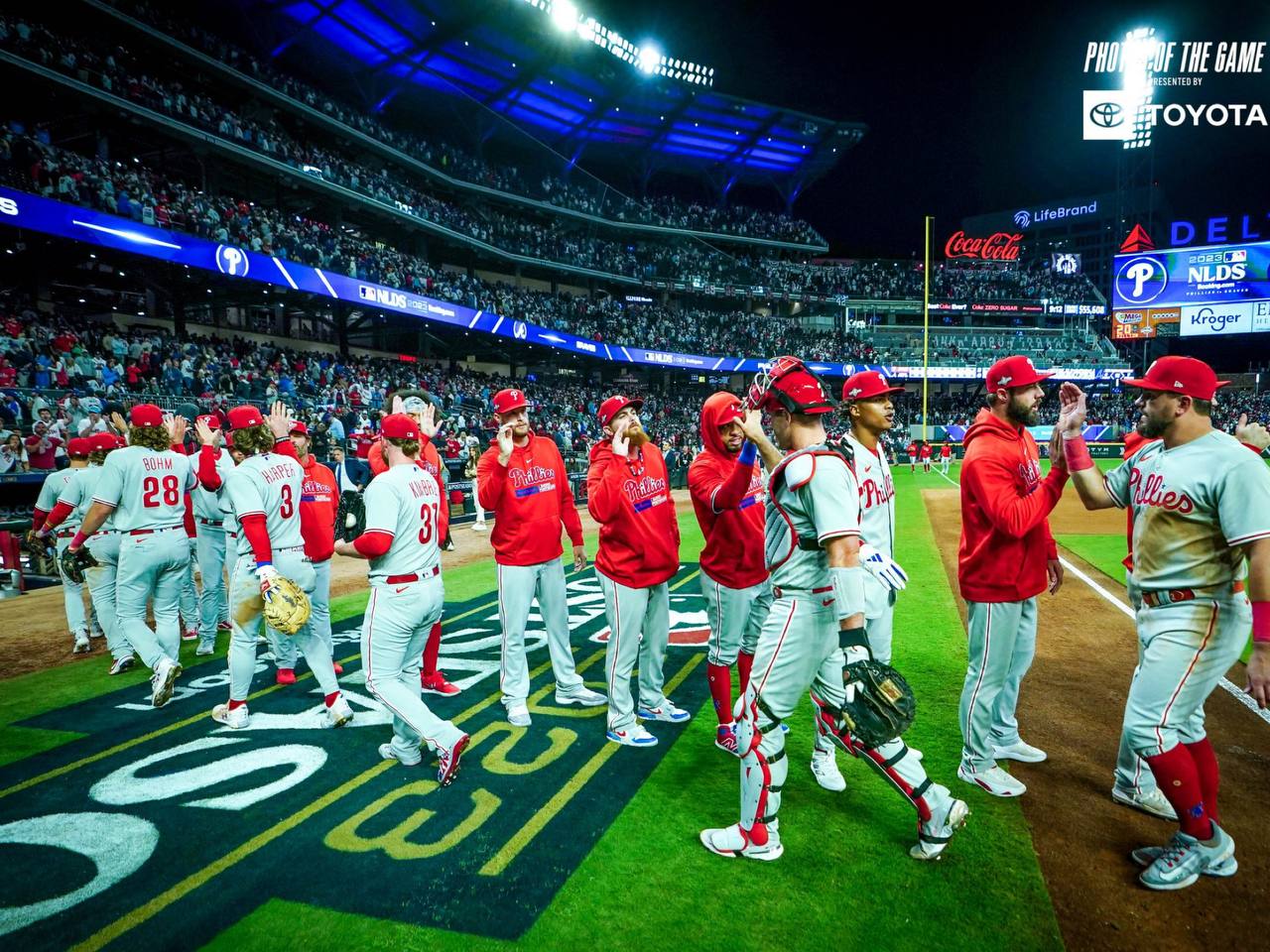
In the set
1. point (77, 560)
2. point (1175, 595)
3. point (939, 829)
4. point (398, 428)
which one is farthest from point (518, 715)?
point (77, 560)

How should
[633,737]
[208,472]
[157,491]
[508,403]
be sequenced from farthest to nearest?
[208,472], [157,491], [508,403], [633,737]

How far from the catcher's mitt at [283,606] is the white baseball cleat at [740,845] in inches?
118

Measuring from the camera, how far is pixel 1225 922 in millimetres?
2932

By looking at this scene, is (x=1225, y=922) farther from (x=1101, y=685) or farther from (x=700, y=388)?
(x=700, y=388)

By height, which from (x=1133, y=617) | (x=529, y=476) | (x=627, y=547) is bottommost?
(x=1133, y=617)

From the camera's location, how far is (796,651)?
10.7 feet

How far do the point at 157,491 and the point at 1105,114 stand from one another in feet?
192

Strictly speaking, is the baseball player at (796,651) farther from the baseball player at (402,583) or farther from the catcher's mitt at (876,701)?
the baseball player at (402,583)

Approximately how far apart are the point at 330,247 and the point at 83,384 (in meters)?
11.6

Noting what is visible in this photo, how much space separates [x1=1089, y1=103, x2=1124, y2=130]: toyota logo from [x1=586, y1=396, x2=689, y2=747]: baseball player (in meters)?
55.5

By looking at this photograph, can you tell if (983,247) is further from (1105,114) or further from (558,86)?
(558,86)

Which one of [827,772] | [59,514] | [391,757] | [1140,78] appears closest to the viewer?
[827,772]

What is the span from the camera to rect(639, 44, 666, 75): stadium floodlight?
129 feet

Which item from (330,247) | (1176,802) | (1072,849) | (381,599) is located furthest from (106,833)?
(330,247)
